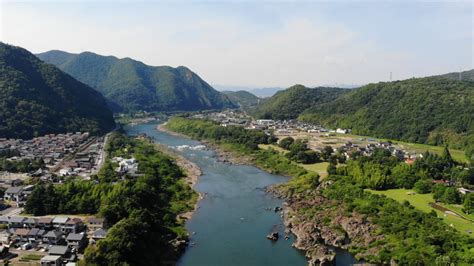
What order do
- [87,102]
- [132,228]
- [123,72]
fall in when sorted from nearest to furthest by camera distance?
1. [132,228]
2. [87,102]
3. [123,72]

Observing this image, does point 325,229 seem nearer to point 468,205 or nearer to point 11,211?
point 468,205

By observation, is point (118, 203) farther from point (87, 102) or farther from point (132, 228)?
point (87, 102)

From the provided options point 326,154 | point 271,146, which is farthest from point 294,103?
point 326,154

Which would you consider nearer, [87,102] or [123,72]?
[87,102]

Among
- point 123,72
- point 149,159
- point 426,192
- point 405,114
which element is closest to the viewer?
point 426,192

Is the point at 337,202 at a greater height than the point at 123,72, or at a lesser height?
lesser

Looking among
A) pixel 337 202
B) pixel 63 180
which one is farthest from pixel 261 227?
pixel 63 180

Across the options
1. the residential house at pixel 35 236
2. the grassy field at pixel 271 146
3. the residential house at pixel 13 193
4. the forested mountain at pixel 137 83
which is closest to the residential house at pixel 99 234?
the residential house at pixel 35 236

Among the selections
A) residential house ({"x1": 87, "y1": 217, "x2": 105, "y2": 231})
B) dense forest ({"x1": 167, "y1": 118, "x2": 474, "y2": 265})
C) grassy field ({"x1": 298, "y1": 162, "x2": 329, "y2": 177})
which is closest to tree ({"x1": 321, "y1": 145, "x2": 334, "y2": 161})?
dense forest ({"x1": 167, "y1": 118, "x2": 474, "y2": 265})
